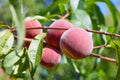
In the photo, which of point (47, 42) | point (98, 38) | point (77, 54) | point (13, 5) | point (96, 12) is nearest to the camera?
point (13, 5)

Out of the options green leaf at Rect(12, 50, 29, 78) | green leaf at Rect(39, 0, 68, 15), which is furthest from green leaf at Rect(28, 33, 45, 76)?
green leaf at Rect(39, 0, 68, 15)

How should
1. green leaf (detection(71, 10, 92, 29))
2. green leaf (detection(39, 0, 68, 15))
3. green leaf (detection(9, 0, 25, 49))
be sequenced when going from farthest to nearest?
green leaf (detection(39, 0, 68, 15))
green leaf (detection(71, 10, 92, 29))
green leaf (detection(9, 0, 25, 49))

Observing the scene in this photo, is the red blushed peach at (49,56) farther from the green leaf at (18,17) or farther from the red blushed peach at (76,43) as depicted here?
the green leaf at (18,17)

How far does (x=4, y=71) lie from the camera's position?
3.43 feet

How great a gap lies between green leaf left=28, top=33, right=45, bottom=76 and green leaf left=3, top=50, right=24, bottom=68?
0.05 metres

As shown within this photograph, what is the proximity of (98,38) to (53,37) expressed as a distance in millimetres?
321

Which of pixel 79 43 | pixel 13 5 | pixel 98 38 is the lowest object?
pixel 98 38

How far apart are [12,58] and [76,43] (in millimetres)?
192

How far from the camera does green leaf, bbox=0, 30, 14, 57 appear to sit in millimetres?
985

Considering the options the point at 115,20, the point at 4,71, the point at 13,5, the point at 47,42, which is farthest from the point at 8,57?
the point at 115,20

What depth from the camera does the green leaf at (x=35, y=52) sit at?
0.98 metres

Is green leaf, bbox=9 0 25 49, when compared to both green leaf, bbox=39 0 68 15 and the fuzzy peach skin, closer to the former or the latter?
the fuzzy peach skin

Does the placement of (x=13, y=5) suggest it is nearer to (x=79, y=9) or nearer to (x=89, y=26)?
(x=89, y=26)

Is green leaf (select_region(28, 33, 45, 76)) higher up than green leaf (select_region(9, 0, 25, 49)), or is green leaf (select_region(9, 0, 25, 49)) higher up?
green leaf (select_region(9, 0, 25, 49))
